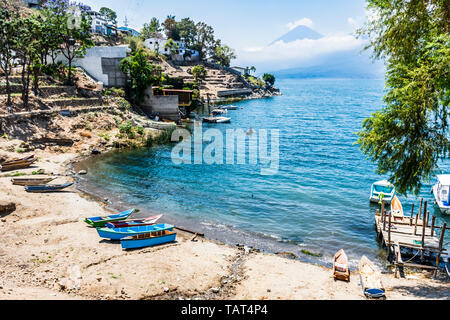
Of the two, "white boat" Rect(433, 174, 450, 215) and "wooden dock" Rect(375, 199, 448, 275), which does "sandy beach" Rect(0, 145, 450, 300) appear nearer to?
"wooden dock" Rect(375, 199, 448, 275)

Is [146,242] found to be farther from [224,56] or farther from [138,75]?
[224,56]

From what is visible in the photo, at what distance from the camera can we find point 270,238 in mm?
24609

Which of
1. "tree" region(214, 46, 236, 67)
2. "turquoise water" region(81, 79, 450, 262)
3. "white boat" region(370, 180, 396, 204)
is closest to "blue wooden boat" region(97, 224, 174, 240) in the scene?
"turquoise water" region(81, 79, 450, 262)

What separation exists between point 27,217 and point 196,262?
1353 cm

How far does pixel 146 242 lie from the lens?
69.8 ft

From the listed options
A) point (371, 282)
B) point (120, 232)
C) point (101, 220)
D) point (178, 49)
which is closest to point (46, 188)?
point (101, 220)

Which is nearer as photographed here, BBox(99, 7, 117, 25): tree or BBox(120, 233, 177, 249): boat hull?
BBox(120, 233, 177, 249): boat hull

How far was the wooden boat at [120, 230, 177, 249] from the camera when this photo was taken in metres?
20.7

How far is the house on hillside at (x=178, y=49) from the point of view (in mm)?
133550

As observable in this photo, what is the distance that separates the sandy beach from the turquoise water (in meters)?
3.26

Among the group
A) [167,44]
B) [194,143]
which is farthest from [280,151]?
[167,44]

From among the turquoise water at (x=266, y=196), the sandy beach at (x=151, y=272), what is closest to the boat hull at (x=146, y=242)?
the sandy beach at (x=151, y=272)

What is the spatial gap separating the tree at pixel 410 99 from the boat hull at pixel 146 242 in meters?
13.1

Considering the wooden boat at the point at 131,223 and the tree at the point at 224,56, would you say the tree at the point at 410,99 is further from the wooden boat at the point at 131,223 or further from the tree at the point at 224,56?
the tree at the point at 224,56
